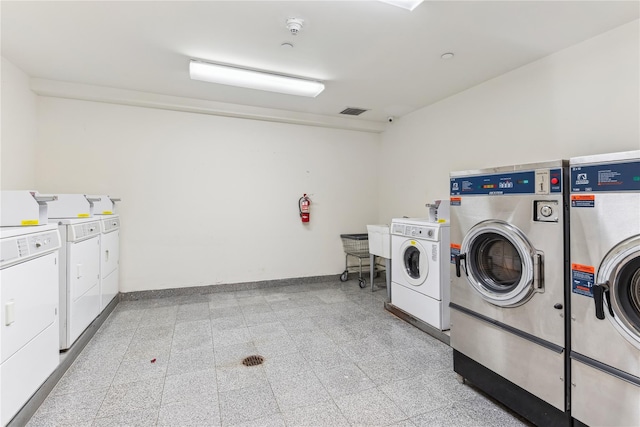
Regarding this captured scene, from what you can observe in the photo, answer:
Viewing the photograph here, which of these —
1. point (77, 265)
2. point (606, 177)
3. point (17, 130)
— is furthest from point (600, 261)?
point (17, 130)

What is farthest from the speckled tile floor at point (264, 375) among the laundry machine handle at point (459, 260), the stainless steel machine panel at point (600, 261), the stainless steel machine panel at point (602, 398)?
the laundry machine handle at point (459, 260)

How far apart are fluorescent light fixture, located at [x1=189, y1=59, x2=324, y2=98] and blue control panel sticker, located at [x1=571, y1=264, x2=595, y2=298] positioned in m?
2.91

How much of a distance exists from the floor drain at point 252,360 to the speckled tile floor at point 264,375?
0.06m

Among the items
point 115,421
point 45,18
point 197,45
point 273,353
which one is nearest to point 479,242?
point 273,353

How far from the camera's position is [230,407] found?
1.94 m

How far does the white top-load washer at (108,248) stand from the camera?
3.17m

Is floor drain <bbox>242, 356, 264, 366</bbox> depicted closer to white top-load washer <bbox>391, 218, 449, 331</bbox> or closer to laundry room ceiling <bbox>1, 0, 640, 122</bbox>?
white top-load washer <bbox>391, 218, 449, 331</bbox>

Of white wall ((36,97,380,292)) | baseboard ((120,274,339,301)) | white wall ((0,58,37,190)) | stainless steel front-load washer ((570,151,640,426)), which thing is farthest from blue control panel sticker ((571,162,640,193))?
white wall ((0,58,37,190))

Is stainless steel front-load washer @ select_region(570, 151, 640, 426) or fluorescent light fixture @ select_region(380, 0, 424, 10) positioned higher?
fluorescent light fixture @ select_region(380, 0, 424, 10)

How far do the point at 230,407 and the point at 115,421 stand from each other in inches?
26.8

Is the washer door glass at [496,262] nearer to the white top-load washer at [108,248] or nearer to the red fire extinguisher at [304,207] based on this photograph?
the red fire extinguisher at [304,207]

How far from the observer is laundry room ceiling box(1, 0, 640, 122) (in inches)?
84.4

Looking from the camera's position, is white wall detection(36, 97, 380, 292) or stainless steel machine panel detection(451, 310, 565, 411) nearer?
stainless steel machine panel detection(451, 310, 565, 411)

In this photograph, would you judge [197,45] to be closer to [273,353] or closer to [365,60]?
[365,60]
